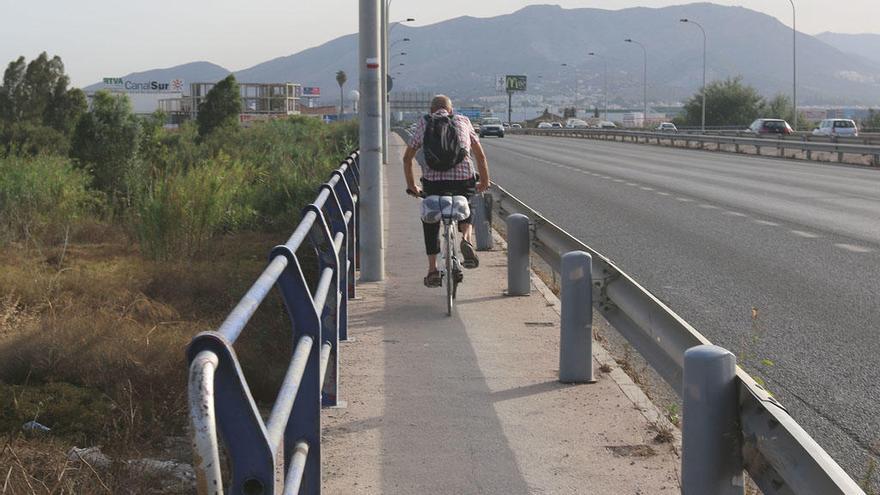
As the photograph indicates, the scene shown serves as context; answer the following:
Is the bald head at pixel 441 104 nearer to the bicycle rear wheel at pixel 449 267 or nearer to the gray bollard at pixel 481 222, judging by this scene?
the bicycle rear wheel at pixel 449 267

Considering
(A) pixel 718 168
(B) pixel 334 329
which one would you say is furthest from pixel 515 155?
(B) pixel 334 329

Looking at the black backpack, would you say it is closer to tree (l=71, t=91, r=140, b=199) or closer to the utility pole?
the utility pole

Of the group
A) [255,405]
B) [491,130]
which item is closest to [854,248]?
[255,405]

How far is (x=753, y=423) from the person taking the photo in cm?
382

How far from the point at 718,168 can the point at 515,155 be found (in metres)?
14.5

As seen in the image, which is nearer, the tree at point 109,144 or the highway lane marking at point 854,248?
the highway lane marking at point 854,248

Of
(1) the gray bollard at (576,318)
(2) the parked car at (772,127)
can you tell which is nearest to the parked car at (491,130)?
(2) the parked car at (772,127)

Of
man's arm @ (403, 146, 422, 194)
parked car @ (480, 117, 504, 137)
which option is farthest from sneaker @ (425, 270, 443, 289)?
parked car @ (480, 117, 504, 137)

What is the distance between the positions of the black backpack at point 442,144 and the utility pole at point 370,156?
1528mm

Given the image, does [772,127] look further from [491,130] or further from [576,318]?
[576,318]

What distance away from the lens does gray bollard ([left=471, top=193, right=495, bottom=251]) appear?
1393cm

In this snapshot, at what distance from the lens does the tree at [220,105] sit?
69.6 meters

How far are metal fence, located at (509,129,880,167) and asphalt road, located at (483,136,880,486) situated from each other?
732 centimetres

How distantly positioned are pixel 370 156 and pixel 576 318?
4871 mm
